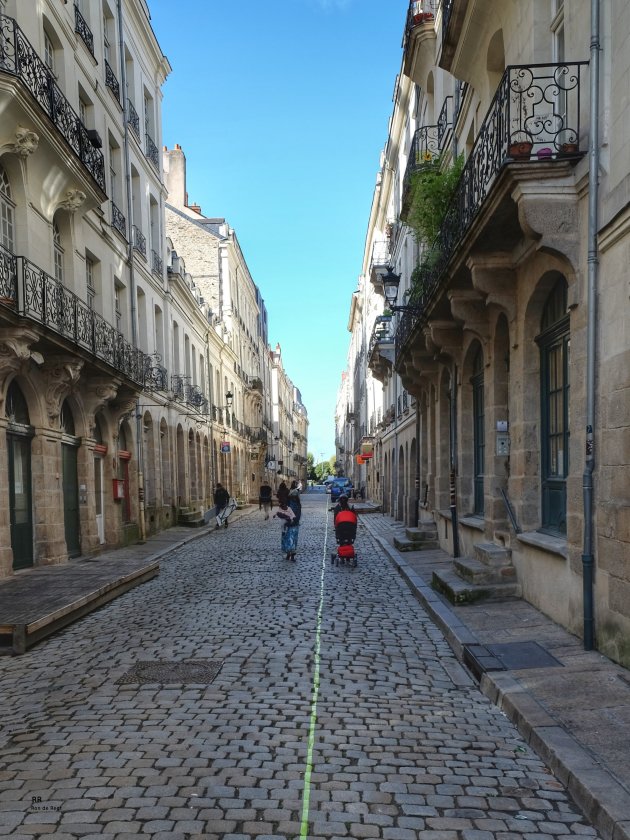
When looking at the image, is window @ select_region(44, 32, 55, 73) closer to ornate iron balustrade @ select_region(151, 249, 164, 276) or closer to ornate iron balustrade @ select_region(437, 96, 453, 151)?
ornate iron balustrade @ select_region(437, 96, 453, 151)

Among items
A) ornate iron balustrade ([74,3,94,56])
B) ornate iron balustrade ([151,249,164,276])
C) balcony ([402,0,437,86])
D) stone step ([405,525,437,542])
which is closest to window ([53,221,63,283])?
ornate iron balustrade ([74,3,94,56])

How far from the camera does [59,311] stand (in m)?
12.9

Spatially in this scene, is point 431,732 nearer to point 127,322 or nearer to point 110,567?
point 110,567

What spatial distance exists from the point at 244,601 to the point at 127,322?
38.6 ft

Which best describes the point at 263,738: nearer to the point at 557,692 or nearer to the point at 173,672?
the point at 173,672

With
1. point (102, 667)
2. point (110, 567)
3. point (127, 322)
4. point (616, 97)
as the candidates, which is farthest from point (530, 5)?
point (127, 322)

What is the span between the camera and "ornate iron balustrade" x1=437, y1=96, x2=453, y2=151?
14.4 meters

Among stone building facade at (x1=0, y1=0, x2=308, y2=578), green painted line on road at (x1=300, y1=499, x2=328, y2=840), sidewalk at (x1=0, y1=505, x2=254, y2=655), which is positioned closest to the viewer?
green painted line on road at (x1=300, y1=499, x2=328, y2=840)

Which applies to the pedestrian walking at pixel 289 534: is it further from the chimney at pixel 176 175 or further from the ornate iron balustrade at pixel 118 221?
the chimney at pixel 176 175

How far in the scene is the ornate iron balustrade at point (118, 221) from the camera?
18.0m

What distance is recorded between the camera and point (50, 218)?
44.1 ft

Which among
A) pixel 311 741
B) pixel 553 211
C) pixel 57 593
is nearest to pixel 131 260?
pixel 57 593

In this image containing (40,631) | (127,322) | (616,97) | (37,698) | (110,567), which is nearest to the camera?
(37,698)

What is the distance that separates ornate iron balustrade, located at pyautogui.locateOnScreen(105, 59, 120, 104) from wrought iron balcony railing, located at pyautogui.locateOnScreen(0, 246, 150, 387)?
657 cm
